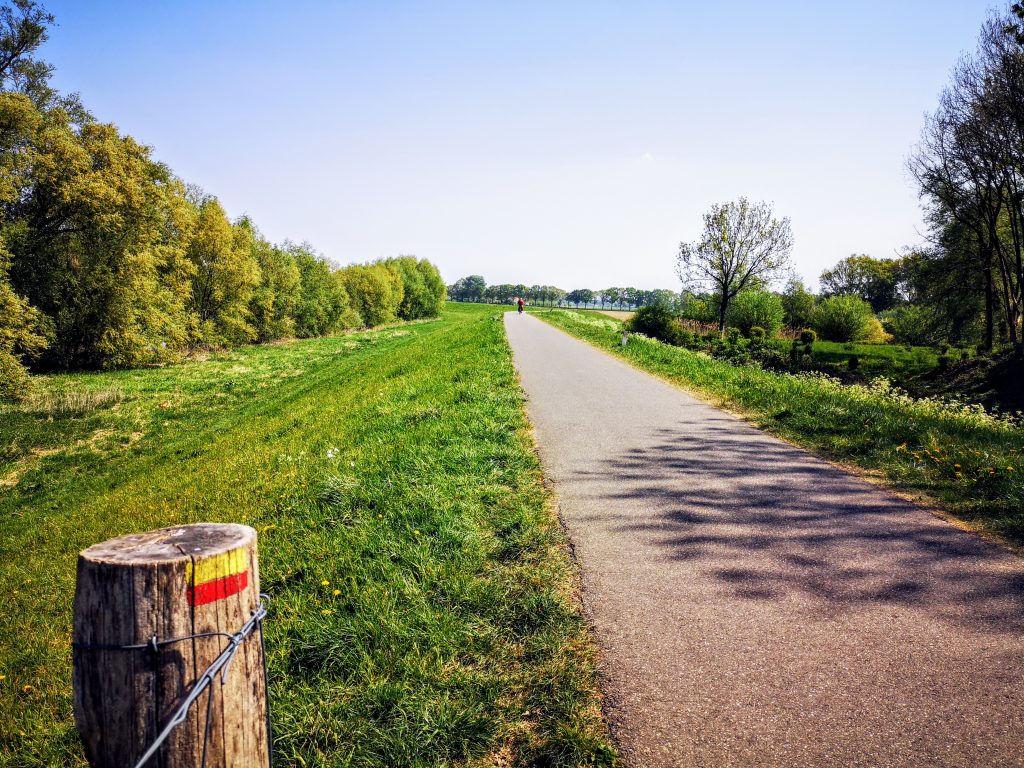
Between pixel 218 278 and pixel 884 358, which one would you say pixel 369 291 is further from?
pixel 884 358

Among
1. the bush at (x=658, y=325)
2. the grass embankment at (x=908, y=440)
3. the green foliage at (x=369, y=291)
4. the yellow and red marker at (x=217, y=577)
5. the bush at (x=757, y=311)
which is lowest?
the grass embankment at (x=908, y=440)

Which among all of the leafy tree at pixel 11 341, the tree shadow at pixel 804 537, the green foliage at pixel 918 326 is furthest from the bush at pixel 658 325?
the leafy tree at pixel 11 341

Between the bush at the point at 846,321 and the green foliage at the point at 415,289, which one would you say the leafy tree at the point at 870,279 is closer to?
the bush at the point at 846,321

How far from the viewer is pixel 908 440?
6867 mm

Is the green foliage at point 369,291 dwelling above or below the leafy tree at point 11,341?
above

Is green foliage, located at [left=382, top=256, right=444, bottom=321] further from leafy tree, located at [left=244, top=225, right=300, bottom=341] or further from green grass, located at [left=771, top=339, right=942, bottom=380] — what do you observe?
green grass, located at [left=771, top=339, right=942, bottom=380]

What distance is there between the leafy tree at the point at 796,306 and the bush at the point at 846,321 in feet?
25.6

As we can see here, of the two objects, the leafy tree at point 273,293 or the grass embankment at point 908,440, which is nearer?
the grass embankment at point 908,440

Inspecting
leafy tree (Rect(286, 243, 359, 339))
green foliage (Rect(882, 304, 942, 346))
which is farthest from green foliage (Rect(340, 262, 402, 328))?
green foliage (Rect(882, 304, 942, 346))

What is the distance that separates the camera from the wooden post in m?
1.44

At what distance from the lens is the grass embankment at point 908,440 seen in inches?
197

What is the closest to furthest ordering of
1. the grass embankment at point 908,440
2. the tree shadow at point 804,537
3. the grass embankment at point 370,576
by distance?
the grass embankment at point 370,576 → the tree shadow at point 804,537 → the grass embankment at point 908,440

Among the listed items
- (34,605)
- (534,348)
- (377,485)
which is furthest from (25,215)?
(377,485)

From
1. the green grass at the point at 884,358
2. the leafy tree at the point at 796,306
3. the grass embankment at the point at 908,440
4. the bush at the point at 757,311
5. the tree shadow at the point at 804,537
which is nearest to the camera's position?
the tree shadow at the point at 804,537
